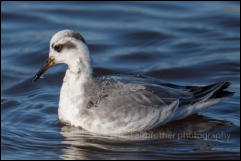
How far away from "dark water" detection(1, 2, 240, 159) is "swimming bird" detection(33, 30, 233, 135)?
0.64 feet

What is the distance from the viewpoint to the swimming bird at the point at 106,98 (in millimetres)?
9148

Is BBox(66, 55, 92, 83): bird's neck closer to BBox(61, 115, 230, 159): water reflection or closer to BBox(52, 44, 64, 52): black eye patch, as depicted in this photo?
BBox(52, 44, 64, 52): black eye patch

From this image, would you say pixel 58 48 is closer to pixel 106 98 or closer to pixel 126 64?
pixel 106 98

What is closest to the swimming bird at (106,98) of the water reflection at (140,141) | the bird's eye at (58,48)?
the bird's eye at (58,48)

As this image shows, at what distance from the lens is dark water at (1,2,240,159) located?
8.96 meters

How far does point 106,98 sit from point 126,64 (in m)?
3.50

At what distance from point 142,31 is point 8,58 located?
3381 mm

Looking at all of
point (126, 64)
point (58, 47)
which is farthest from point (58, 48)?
point (126, 64)

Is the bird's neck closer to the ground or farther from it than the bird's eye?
closer to the ground

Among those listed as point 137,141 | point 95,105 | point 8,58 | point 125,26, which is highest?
point 125,26

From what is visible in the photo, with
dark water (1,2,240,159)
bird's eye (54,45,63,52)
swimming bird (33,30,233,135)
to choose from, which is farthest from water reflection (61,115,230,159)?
bird's eye (54,45,63,52)

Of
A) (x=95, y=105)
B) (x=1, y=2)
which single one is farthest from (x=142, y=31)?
(x=95, y=105)

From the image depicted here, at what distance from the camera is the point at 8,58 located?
13133 mm

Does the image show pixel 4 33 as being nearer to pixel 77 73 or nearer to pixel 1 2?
pixel 1 2
